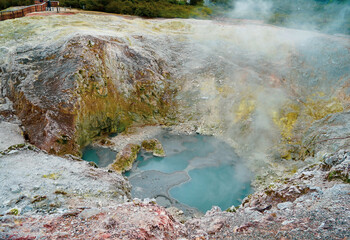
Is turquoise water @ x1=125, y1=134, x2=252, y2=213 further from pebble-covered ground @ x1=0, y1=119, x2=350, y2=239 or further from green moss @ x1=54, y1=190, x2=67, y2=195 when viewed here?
green moss @ x1=54, y1=190, x2=67, y2=195

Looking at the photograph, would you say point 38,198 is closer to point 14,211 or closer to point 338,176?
point 14,211

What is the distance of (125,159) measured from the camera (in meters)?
17.4

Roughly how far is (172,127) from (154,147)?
377 cm

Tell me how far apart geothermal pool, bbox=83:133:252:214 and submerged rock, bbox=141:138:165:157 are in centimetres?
40

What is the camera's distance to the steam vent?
781cm

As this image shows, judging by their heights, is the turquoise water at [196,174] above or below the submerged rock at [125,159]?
below

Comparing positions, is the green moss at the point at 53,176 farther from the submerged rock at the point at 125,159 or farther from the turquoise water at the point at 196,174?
the submerged rock at the point at 125,159

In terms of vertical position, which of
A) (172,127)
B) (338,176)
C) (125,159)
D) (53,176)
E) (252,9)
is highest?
(252,9)

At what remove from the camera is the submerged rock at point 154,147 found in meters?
19.0

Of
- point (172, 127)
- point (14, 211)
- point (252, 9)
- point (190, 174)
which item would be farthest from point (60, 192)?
point (252, 9)

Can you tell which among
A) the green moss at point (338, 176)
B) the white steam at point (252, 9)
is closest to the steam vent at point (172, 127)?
the green moss at point (338, 176)

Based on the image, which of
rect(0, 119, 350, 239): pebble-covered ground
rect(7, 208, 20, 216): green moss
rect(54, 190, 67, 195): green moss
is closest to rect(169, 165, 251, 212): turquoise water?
rect(0, 119, 350, 239): pebble-covered ground

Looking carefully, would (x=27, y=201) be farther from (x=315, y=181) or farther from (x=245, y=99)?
(x=245, y=99)

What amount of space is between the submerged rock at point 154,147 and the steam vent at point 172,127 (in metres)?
0.08
